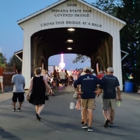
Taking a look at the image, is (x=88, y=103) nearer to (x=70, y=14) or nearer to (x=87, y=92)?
(x=87, y=92)

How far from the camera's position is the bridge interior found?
1110 inches

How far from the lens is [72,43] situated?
36.8 metres

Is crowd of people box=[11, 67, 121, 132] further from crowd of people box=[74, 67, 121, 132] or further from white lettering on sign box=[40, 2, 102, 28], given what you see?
white lettering on sign box=[40, 2, 102, 28]

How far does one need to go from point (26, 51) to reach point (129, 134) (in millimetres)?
17810

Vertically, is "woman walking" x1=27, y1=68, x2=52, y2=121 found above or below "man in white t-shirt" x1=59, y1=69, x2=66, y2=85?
below

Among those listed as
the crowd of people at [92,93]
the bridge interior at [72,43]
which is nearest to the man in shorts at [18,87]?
the crowd of people at [92,93]

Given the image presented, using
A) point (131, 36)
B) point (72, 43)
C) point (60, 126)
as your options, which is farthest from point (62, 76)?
point (60, 126)

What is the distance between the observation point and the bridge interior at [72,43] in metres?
28.2

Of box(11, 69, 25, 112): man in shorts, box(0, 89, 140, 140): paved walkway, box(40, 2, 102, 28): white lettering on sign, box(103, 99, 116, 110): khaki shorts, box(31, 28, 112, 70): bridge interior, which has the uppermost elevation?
box(40, 2, 102, 28): white lettering on sign

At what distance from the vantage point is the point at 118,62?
1016 inches

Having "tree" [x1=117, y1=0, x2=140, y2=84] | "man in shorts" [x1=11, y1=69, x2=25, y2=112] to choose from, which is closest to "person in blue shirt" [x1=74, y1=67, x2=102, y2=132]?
"man in shorts" [x1=11, y1=69, x2=25, y2=112]

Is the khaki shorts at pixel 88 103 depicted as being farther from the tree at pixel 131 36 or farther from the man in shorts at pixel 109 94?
the tree at pixel 131 36

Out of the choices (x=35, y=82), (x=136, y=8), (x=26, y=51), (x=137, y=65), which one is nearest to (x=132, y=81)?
(x=137, y=65)

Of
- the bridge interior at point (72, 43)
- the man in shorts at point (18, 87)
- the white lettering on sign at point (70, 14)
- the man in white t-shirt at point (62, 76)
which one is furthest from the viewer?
the man in white t-shirt at point (62, 76)
